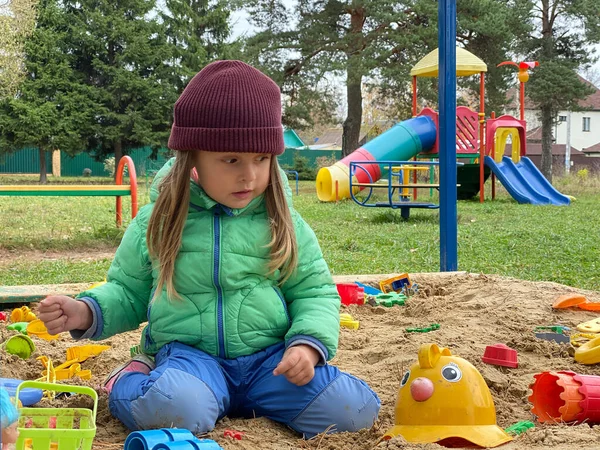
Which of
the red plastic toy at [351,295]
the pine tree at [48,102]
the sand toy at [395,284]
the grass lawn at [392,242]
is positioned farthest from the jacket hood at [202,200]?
the pine tree at [48,102]

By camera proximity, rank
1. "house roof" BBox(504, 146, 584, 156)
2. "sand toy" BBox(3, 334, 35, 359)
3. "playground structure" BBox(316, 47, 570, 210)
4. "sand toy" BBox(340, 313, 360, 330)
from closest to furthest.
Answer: "sand toy" BBox(3, 334, 35, 359) < "sand toy" BBox(340, 313, 360, 330) < "playground structure" BBox(316, 47, 570, 210) < "house roof" BBox(504, 146, 584, 156)

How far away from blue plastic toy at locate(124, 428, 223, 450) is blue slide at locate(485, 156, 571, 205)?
36.1 ft

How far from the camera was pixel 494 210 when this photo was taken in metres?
10.4

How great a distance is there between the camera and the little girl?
1.81m

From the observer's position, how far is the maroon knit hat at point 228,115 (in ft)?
6.00

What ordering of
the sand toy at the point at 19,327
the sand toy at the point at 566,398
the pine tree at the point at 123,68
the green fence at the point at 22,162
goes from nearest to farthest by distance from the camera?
the sand toy at the point at 566,398
the sand toy at the point at 19,327
the pine tree at the point at 123,68
the green fence at the point at 22,162

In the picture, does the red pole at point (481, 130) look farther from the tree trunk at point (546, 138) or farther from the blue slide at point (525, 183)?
the tree trunk at point (546, 138)

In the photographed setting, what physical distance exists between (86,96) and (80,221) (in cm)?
1555

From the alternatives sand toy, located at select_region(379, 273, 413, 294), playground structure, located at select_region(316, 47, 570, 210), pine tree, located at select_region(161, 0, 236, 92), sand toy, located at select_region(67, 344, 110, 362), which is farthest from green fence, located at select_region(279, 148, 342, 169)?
sand toy, located at select_region(67, 344, 110, 362)

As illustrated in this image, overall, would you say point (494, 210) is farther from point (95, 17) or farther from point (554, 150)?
point (554, 150)

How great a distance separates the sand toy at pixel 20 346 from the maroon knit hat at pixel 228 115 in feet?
3.23

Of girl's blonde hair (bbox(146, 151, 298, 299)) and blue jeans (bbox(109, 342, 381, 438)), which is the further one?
girl's blonde hair (bbox(146, 151, 298, 299))

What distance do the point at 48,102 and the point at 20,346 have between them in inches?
855

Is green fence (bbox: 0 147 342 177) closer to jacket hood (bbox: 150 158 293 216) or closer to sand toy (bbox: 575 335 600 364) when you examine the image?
sand toy (bbox: 575 335 600 364)
